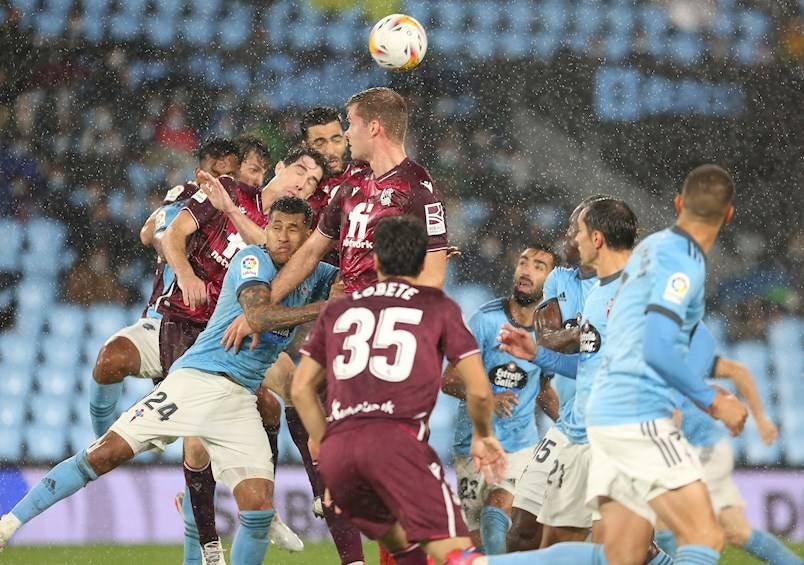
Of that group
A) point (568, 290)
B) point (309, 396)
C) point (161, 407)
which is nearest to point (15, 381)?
point (161, 407)

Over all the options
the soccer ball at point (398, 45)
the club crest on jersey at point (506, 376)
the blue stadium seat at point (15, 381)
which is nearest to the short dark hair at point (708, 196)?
the club crest on jersey at point (506, 376)

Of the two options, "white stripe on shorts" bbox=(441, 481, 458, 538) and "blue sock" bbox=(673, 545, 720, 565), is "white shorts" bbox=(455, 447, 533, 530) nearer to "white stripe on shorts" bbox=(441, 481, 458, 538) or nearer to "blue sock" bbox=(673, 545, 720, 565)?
"white stripe on shorts" bbox=(441, 481, 458, 538)

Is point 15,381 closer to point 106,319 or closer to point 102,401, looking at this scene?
point 106,319

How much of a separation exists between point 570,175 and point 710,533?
803 cm

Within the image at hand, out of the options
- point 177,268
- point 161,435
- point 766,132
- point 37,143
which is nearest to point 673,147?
point 766,132

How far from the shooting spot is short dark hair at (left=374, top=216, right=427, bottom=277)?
4.55 m

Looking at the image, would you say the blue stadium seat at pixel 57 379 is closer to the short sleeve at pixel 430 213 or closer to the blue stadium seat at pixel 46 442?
the blue stadium seat at pixel 46 442

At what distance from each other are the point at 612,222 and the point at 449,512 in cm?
151

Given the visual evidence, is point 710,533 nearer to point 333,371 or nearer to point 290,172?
point 333,371

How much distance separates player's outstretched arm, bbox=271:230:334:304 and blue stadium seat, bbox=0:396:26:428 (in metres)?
4.83

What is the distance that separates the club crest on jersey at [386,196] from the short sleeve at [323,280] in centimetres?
59

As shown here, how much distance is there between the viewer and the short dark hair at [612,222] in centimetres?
525

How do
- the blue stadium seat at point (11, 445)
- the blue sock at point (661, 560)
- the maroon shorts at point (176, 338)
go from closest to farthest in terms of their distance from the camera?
1. the blue sock at point (661, 560)
2. the maroon shorts at point (176, 338)
3. the blue stadium seat at point (11, 445)

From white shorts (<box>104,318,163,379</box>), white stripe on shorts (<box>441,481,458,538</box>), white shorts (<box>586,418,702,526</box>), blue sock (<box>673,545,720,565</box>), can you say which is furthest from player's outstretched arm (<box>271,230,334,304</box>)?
blue sock (<box>673,545,720,565</box>)
